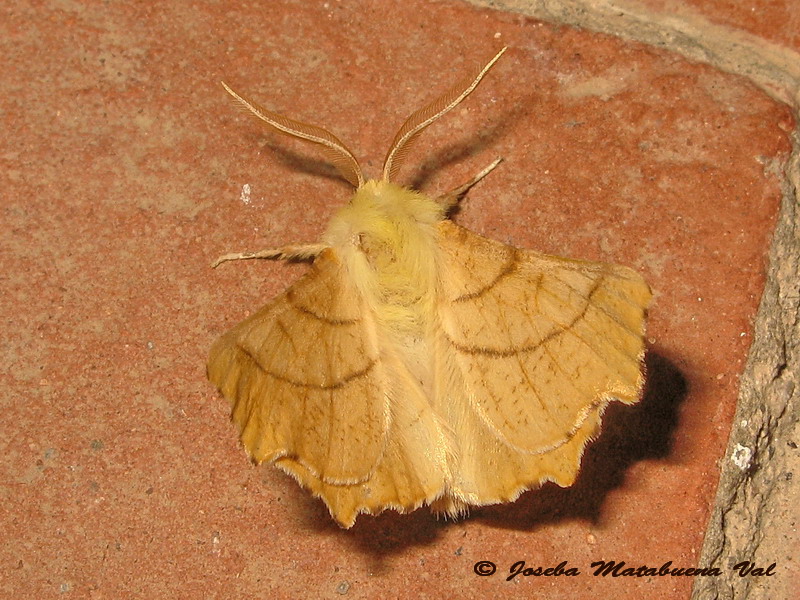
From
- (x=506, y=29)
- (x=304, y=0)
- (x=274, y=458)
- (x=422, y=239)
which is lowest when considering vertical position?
(x=274, y=458)

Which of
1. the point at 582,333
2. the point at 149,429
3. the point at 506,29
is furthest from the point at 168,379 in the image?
the point at 506,29

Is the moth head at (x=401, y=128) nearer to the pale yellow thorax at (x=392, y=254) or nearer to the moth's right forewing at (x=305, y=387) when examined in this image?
the pale yellow thorax at (x=392, y=254)

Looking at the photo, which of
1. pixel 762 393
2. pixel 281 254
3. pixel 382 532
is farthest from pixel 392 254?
pixel 762 393

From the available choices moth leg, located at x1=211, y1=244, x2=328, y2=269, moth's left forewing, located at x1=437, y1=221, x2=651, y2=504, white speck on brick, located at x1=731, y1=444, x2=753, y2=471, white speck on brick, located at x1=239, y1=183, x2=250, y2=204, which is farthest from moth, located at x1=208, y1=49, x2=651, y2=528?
white speck on brick, located at x1=731, y1=444, x2=753, y2=471

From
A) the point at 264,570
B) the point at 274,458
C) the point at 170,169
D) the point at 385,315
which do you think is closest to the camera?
the point at 274,458

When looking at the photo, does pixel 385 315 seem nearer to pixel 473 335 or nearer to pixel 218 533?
pixel 473 335

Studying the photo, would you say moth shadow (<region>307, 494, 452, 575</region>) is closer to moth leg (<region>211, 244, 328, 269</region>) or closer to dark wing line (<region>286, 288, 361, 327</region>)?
dark wing line (<region>286, 288, 361, 327</region>)

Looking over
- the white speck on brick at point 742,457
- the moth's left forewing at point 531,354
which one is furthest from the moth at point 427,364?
the white speck on brick at point 742,457
